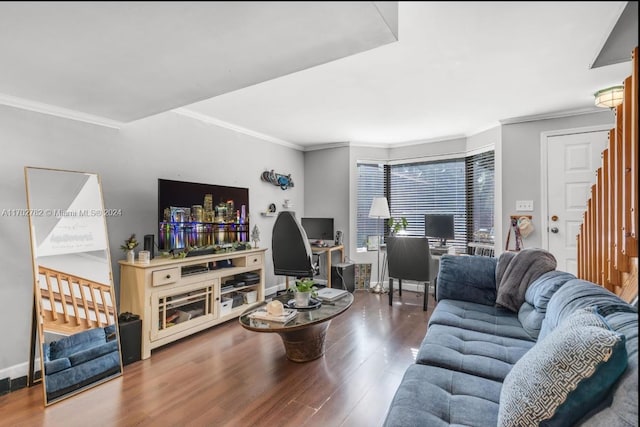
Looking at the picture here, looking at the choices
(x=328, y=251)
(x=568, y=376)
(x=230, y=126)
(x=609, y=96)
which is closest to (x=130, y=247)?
(x=230, y=126)

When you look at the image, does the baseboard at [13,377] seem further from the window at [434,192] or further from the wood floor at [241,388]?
the window at [434,192]

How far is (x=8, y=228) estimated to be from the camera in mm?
2254

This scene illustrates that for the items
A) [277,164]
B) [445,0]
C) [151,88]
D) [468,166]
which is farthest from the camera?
[277,164]

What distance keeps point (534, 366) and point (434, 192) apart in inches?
154

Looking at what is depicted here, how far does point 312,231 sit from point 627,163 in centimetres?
421

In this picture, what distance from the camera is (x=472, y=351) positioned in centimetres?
181

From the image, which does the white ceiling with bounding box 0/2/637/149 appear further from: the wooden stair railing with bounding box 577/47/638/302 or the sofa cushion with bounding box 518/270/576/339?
the sofa cushion with bounding box 518/270/576/339

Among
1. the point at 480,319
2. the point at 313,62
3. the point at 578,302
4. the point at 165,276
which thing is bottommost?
the point at 480,319

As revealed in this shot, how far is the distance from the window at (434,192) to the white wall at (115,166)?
1660 mm

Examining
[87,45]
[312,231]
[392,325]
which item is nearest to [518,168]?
[392,325]

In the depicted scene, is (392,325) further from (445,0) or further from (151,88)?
(445,0)

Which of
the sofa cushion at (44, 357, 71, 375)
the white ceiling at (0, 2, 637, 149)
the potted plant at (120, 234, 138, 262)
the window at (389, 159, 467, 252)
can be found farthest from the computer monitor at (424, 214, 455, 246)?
the sofa cushion at (44, 357, 71, 375)

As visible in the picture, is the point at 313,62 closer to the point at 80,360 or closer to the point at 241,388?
the point at 241,388

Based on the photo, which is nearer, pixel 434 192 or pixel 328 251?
pixel 328 251
